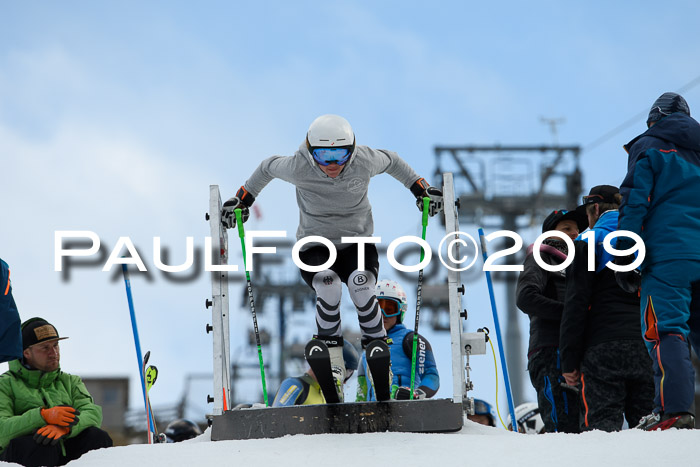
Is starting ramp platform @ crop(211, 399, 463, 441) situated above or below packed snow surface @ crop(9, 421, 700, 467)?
above

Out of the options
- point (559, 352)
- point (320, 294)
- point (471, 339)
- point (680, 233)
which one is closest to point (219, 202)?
point (320, 294)

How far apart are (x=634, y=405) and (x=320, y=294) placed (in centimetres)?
210

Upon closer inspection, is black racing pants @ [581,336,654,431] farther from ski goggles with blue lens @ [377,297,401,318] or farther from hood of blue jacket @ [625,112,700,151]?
ski goggles with blue lens @ [377,297,401,318]

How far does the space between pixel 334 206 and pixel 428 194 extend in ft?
2.14

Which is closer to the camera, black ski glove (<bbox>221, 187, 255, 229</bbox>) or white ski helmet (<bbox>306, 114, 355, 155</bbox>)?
white ski helmet (<bbox>306, 114, 355, 155</bbox>)

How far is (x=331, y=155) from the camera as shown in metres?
5.94

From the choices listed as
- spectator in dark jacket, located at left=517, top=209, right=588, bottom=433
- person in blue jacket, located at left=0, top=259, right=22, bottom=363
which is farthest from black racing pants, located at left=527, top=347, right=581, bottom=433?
person in blue jacket, located at left=0, top=259, right=22, bottom=363

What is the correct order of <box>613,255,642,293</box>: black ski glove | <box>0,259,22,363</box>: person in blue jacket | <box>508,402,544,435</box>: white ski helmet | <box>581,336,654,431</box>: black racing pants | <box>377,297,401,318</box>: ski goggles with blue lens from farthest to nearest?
1. <box>508,402,544,435</box>: white ski helmet
2. <box>377,297,401,318</box>: ski goggles with blue lens
3. <box>581,336,654,431</box>: black racing pants
4. <box>613,255,642,293</box>: black ski glove
5. <box>0,259,22,363</box>: person in blue jacket

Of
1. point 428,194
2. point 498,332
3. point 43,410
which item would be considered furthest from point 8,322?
point 498,332

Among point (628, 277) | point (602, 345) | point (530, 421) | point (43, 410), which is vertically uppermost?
point (628, 277)

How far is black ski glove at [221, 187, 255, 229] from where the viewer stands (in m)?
6.16

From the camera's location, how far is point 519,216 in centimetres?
2852

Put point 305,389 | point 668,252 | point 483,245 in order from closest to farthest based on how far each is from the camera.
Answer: point 668,252, point 305,389, point 483,245

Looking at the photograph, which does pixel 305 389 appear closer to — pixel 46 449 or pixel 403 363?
pixel 403 363
